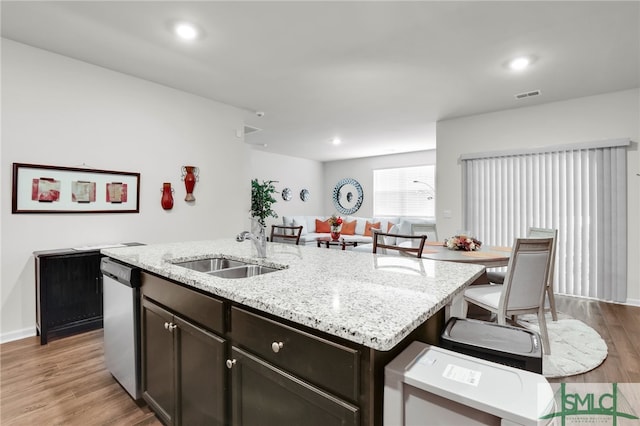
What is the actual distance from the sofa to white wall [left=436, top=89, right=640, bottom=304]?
209cm

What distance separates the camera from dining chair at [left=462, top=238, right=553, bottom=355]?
226cm

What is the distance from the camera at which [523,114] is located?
4.34 metres

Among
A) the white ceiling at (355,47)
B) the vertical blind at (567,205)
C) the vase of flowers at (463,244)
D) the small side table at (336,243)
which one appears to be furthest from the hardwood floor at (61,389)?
the vertical blind at (567,205)

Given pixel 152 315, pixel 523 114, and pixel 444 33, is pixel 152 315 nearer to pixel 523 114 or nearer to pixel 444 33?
pixel 444 33

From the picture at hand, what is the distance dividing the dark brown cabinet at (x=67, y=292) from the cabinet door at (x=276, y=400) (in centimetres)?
243

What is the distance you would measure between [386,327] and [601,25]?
311 centimetres

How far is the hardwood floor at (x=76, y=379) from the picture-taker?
1.75 m

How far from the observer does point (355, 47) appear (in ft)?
9.06

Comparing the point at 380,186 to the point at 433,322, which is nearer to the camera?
the point at 433,322

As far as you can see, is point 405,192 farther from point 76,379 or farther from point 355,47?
point 76,379

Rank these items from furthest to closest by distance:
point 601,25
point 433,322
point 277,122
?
point 277,122, point 601,25, point 433,322

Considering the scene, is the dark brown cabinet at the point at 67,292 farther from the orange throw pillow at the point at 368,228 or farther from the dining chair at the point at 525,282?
the orange throw pillow at the point at 368,228

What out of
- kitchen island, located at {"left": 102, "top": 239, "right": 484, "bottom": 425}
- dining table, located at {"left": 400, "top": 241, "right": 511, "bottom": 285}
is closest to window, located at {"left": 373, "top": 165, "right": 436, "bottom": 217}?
dining table, located at {"left": 400, "top": 241, "right": 511, "bottom": 285}

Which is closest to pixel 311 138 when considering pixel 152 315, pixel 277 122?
pixel 277 122
